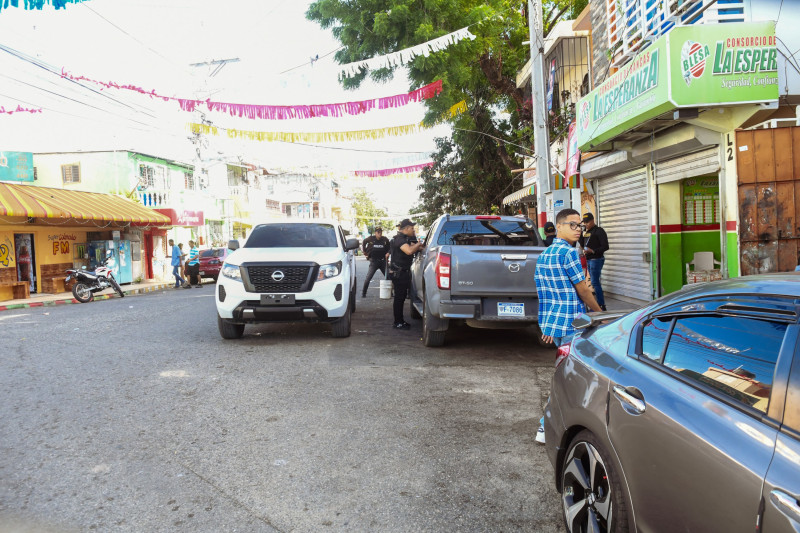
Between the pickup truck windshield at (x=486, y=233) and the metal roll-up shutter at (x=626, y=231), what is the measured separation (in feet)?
14.8

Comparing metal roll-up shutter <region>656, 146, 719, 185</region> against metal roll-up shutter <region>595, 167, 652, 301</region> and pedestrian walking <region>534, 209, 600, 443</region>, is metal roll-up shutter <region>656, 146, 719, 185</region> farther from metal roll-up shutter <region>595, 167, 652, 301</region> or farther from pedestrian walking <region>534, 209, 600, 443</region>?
pedestrian walking <region>534, 209, 600, 443</region>

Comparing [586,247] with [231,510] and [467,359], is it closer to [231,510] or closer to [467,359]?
[467,359]

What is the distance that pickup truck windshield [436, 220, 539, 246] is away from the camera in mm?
8086

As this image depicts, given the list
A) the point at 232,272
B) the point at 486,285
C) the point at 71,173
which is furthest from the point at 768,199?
the point at 71,173

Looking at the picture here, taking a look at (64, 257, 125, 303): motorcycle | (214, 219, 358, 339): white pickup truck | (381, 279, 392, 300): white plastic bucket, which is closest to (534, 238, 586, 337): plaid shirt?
(214, 219, 358, 339): white pickup truck

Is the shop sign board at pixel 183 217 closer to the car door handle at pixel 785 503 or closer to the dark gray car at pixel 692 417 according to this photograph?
the dark gray car at pixel 692 417

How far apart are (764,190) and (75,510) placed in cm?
862

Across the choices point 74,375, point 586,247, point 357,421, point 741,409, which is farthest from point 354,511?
point 586,247

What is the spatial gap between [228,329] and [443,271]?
354cm

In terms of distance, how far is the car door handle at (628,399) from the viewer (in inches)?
89.1

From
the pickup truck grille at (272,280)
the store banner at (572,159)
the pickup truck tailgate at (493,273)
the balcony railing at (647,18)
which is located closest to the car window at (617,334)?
the pickup truck tailgate at (493,273)

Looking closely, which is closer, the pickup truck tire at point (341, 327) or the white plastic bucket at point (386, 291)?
the pickup truck tire at point (341, 327)

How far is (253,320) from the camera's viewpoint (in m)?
8.16

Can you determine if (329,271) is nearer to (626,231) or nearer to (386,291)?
(386,291)
